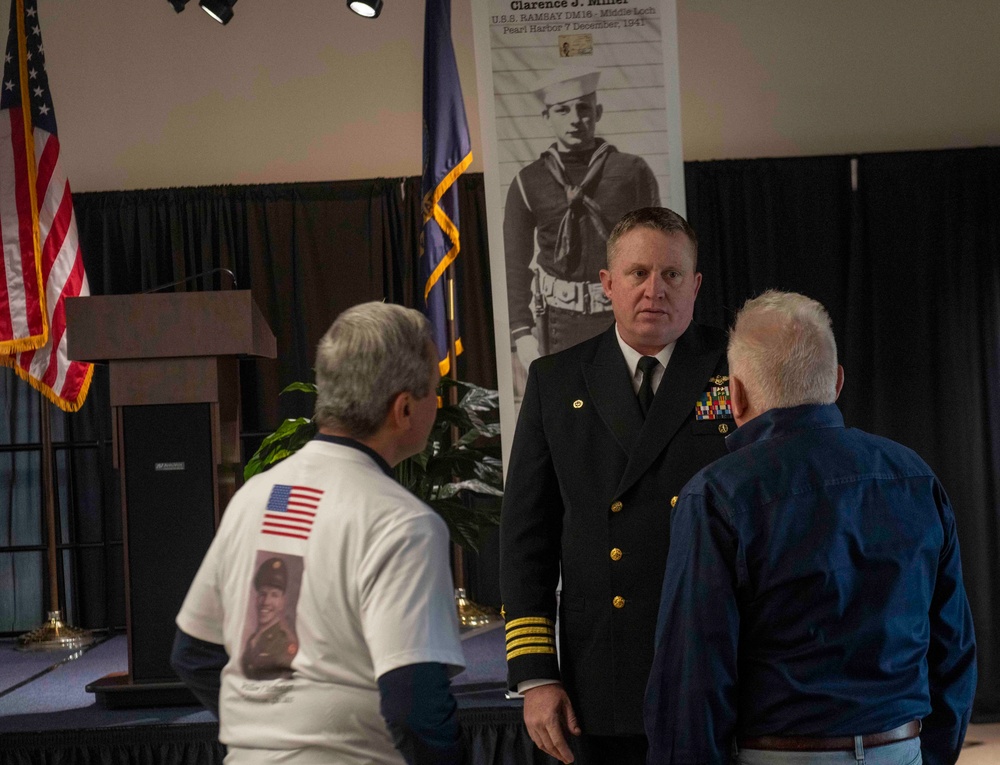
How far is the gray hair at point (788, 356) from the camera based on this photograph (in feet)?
4.97

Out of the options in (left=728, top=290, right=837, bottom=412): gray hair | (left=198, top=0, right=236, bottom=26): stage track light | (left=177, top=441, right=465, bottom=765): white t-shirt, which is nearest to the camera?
(left=177, top=441, right=465, bottom=765): white t-shirt

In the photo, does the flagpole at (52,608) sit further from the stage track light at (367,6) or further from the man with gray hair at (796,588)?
the man with gray hair at (796,588)

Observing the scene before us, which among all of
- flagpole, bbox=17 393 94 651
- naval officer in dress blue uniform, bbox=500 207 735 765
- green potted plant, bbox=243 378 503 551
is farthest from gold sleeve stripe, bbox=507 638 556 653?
flagpole, bbox=17 393 94 651

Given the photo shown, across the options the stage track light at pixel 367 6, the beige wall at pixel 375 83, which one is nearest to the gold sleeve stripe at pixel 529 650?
the stage track light at pixel 367 6

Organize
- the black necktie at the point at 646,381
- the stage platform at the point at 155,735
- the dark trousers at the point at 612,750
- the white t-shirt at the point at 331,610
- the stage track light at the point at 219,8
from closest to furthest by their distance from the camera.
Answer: the white t-shirt at the point at 331,610 < the dark trousers at the point at 612,750 < the black necktie at the point at 646,381 < the stage platform at the point at 155,735 < the stage track light at the point at 219,8

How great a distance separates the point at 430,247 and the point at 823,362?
11.2ft

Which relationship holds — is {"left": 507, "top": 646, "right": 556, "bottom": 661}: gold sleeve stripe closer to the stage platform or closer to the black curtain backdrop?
the stage platform

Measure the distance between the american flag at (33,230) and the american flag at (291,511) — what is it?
4258mm

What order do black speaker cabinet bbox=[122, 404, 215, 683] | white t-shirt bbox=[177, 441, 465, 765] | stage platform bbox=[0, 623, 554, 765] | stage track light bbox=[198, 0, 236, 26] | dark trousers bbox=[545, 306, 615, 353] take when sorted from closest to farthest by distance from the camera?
white t-shirt bbox=[177, 441, 465, 765]
dark trousers bbox=[545, 306, 615, 353]
stage platform bbox=[0, 623, 554, 765]
black speaker cabinet bbox=[122, 404, 215, 683]
stage track light bbox=[198, 0, 236, 26]

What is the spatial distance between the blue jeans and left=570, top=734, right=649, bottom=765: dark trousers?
42cm

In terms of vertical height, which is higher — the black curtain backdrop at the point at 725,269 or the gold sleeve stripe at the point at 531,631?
the black curtain backdrop at the point at 725,269

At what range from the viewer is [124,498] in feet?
12.1

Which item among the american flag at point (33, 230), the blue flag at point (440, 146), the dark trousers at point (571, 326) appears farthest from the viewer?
the american flag at point (33, 230)

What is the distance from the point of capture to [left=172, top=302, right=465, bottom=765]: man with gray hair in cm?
124
